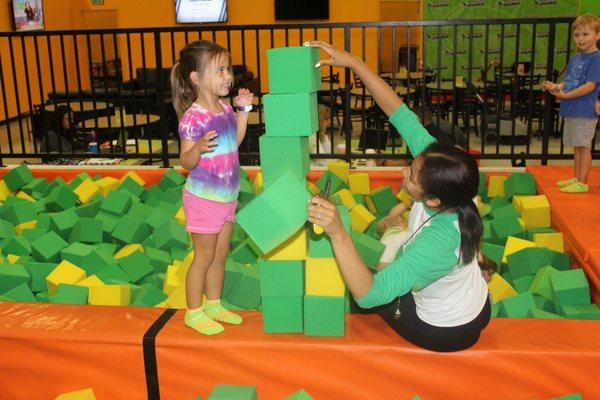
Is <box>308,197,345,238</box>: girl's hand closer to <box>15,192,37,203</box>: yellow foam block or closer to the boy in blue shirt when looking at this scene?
the boy in blue shirt

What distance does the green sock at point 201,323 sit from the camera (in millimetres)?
2133

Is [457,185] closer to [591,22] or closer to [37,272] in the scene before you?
[37,272]

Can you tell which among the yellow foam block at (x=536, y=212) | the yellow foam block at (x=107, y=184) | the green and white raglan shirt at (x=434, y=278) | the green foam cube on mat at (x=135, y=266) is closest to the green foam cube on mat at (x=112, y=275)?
the green foam cube on mat at (x=135, y=266)

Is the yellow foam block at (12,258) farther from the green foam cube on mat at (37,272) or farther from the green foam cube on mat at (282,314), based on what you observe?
the green foam cube on mat at (282,314)

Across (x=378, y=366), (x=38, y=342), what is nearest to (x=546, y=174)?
(x=378, y=366)

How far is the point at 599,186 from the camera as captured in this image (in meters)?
3.83

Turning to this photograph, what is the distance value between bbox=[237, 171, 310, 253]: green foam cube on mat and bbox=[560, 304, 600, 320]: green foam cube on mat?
123 cm

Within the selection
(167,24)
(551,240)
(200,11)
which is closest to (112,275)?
(551,240)

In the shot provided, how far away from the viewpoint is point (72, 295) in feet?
8.82

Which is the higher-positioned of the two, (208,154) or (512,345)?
(208,154)

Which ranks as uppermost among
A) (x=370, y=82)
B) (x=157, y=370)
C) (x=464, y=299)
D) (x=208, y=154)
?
(x=370, y=82)

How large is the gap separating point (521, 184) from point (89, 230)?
2659 mm

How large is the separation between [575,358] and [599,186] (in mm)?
2177

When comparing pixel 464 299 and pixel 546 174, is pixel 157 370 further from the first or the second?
pixel 546 174
